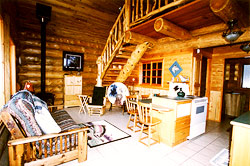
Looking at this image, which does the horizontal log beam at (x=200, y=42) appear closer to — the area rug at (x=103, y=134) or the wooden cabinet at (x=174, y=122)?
the wooden cabinet at (x=174, y=122)

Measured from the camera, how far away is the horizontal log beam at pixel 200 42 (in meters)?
2.98

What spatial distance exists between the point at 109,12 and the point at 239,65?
245 inches

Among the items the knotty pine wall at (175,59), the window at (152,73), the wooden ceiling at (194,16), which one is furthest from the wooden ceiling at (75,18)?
the wooden ceiling at (194,16)

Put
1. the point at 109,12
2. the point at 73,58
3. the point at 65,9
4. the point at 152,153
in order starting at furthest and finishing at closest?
the point at 109,12
the point at 73,58
the point at 65,9
the point at 152,153

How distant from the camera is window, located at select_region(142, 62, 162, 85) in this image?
540 cm

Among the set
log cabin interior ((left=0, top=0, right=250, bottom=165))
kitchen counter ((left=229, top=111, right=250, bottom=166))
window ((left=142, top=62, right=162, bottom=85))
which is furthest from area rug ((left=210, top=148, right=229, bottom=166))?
window ((left=142, top=62, right=162, bottom=85))

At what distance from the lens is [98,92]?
5.14 m

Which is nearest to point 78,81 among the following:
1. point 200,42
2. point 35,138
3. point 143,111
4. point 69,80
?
point 69,80

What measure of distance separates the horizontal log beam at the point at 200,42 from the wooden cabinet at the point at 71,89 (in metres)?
3.67

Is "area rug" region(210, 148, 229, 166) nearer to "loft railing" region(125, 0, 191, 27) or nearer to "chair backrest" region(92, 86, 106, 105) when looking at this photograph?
"loft railing" region(125, 0, 191, 27)

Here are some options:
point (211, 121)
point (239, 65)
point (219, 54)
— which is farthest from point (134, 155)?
point (239, 65)

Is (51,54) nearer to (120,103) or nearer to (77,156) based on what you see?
(120,103)

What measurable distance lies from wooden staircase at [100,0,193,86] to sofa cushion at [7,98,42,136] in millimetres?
3175

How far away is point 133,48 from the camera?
476 centimetres
